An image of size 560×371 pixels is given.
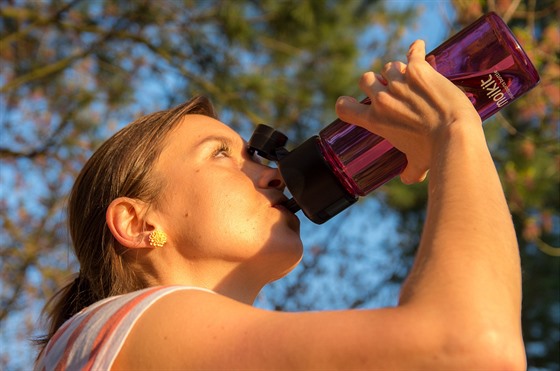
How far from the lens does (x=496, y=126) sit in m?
5.72

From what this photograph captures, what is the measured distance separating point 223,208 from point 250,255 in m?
0.10

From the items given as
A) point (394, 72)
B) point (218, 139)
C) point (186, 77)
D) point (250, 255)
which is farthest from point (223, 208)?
point (186, 77)

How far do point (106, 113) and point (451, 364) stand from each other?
498cm

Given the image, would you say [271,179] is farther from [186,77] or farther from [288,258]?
[186,77]

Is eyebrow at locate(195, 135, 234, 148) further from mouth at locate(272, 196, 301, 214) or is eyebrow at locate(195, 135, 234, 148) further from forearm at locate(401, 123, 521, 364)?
forearm at locate(401, 123, 521, 364)

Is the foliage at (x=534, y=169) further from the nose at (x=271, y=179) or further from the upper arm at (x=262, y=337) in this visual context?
the upper arm at (x=262, y=337)

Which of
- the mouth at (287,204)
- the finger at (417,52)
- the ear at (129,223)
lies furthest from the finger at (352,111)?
the ear at (129,223)

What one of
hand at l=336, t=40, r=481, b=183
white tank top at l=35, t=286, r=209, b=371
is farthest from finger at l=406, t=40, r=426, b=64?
white tank top at l=35, t=286, r=209, b=371

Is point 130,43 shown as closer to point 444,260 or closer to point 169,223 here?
point 169,223

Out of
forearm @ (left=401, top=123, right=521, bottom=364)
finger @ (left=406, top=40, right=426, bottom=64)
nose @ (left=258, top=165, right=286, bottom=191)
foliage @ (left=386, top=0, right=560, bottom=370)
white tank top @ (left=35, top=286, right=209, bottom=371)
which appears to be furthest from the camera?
foliage @ (left=386, top=0, right=560, bottom=370)

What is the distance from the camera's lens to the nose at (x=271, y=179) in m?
1.64

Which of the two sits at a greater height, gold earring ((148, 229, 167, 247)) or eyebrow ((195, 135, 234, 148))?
eyebrow ((195, 135, 234, 148))

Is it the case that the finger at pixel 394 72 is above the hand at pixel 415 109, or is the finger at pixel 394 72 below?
above

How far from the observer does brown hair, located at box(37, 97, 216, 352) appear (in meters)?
1.65
